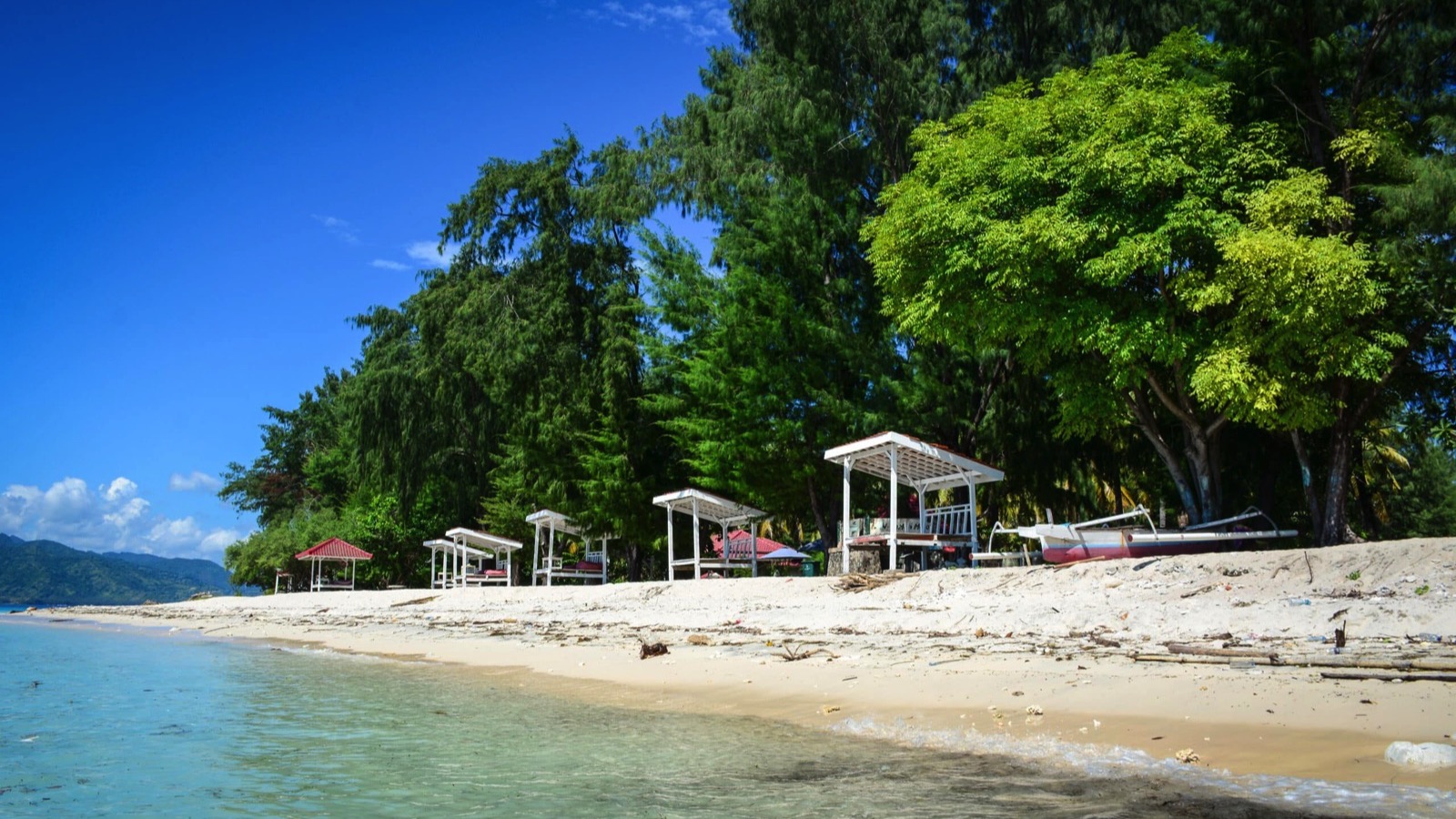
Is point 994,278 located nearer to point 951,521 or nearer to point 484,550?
point 951,521

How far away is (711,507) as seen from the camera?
24.3 meters

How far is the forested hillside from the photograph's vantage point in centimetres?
1630

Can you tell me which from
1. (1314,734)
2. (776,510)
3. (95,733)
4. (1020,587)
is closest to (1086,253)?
(1020,587)

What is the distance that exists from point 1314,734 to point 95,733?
346 inches

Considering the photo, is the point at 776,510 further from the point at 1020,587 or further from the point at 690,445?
the point at 1020,587

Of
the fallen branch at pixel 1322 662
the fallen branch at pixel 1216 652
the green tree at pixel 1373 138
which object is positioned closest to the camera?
the fallen branch at pixel 1322 662

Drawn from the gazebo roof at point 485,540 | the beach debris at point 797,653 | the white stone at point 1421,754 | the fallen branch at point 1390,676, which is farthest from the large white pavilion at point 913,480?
the gazebo roof at point 485,540

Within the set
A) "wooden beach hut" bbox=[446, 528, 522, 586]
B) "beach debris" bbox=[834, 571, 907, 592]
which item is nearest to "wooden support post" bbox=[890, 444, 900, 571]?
"beach debris" bbox=[834, 571, 907, 592]

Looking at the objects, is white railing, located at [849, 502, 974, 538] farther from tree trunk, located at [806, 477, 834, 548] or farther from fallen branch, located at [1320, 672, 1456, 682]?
fallen branch, located at [1320, 672, 1456, 682]

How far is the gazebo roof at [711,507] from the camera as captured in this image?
2338 cm

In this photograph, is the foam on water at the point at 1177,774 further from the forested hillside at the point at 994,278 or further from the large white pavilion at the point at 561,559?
the large white pavilion at the point at 561,559

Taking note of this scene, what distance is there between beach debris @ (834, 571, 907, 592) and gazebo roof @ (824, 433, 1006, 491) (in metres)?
3.49

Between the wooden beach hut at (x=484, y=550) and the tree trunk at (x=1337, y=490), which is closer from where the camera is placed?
the tree trunk at (x=1337, y=490)

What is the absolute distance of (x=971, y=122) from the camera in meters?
20.9
